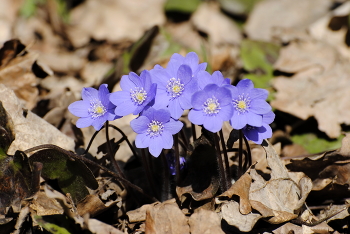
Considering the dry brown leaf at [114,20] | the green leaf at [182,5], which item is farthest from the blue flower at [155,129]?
the green leaf at [182,5]

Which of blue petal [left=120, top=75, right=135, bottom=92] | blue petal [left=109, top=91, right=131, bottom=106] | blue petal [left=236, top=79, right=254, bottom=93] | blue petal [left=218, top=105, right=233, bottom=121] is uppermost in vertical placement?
blue petal [left=236, top=79, right=254, bottom=93]

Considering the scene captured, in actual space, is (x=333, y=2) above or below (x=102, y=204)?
above

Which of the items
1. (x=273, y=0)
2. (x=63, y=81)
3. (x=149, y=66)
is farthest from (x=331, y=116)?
(x=63, y=81)

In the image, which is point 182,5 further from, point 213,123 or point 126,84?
point 213,123

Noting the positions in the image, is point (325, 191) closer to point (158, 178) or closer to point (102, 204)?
point (158, 178)

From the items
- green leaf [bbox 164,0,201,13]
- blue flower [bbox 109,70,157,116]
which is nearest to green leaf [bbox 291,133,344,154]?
blue flower [bbox 109,70,157,116]

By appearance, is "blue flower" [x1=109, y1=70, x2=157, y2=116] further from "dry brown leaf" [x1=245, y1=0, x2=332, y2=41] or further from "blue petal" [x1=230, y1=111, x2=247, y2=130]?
"dry brown leaf" [x1=245, y1=0, x2=332, y2=41]
